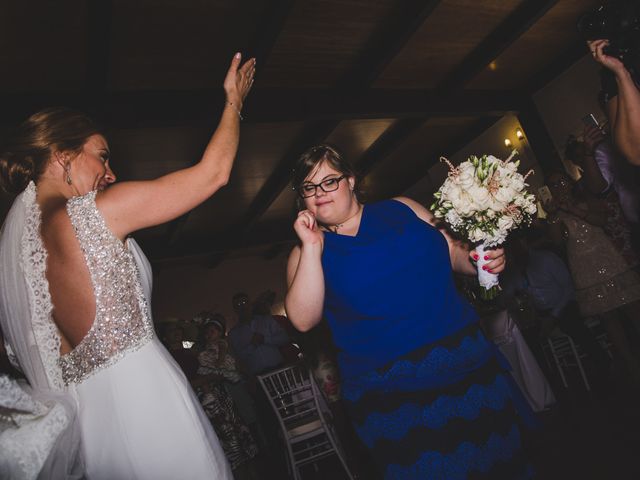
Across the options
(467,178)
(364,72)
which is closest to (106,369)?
(467,178)

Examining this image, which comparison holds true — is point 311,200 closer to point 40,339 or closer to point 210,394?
point 40,339

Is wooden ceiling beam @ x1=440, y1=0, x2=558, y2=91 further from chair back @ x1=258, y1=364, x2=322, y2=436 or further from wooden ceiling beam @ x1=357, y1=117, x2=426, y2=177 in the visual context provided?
chair back @ x1=258, y1=364, x2=322, y2=436

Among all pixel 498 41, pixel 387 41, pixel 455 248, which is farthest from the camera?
A: pixel 498 41

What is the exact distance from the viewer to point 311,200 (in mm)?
2092

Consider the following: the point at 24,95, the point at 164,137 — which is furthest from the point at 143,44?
the point at 164,137

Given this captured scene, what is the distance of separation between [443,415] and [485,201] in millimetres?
873

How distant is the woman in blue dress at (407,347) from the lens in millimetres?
1715

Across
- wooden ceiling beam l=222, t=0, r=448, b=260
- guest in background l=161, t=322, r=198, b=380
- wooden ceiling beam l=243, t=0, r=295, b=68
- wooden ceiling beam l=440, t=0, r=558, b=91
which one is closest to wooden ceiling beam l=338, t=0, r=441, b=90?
wooden ceiling beam l=222, t=0, r=448, b=260

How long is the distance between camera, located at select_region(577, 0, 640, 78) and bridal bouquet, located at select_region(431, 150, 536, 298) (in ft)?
1.92

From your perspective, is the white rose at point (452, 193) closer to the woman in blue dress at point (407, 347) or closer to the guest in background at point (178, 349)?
the woman in blue dress at point (407, 347)

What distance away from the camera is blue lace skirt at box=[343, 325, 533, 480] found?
1695 millimetres

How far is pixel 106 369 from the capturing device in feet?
4.92

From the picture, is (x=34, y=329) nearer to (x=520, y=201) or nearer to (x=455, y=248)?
(x=455, y=248)

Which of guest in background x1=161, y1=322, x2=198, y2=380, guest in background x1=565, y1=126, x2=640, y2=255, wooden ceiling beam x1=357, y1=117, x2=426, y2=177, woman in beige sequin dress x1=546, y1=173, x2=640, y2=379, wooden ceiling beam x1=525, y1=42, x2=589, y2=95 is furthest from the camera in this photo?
wooden ceiling beam x1=357, y1=117, x2=426, y2=177
